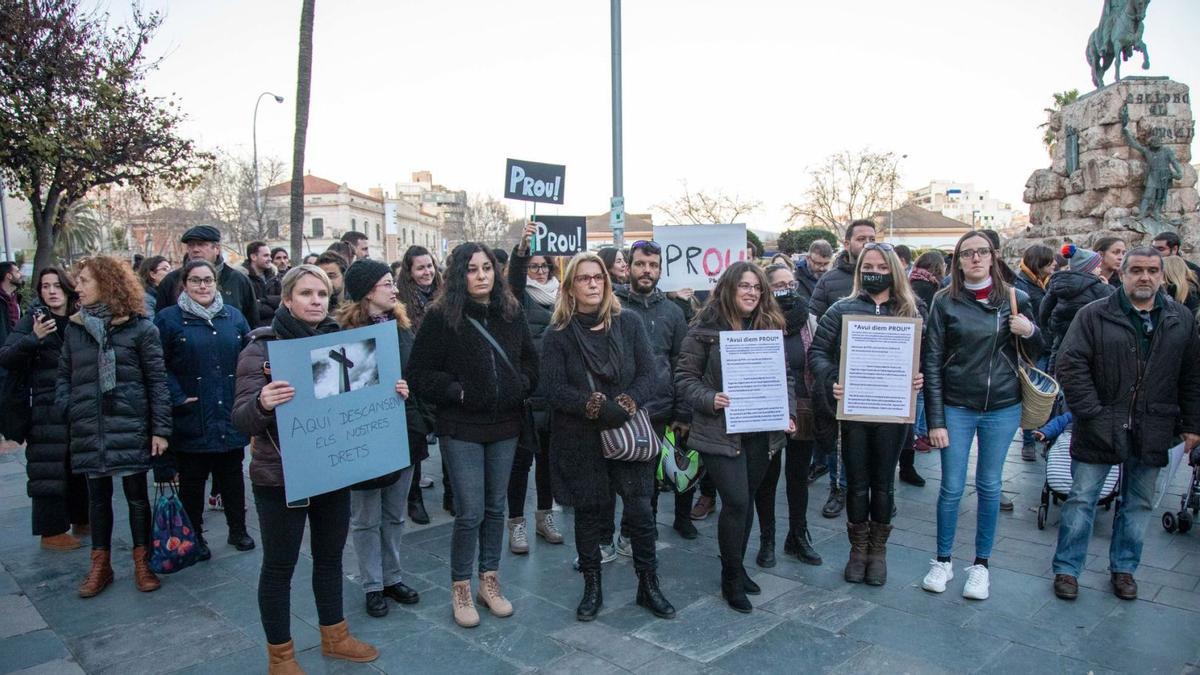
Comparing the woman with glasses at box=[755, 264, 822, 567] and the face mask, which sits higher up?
the face mask

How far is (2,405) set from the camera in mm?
5461

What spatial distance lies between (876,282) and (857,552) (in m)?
1.67

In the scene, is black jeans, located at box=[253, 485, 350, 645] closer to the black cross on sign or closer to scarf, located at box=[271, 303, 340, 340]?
the black cross on sign

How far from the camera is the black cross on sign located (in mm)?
3492

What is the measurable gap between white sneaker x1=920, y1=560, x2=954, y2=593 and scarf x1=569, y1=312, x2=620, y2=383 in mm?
2241

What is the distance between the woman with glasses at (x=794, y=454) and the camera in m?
4.81

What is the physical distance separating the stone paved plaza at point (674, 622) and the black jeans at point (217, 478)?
30cm

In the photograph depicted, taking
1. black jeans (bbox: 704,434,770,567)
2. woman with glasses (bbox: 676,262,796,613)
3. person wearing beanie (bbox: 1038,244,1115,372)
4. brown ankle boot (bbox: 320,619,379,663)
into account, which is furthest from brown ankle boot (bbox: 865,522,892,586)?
person wearing beanie (bbox: 1038,244,1115,372)

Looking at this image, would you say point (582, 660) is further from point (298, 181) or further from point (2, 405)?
point (298, 181)

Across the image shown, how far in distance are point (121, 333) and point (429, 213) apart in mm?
128310

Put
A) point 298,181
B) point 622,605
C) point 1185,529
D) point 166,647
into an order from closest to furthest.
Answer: point 166,647 → point 622,605 → point 1185,529 → point 298,181

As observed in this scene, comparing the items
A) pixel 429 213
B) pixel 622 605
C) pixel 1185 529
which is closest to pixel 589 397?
pixel 622 605

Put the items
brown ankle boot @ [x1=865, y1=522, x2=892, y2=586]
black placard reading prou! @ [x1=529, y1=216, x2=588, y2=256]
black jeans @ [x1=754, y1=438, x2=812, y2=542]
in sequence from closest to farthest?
1. brown ankle boot @ [x1=865, y1=522, x2=892, y2=586]
2. black jeans @ [x1=754, y1=438, x2=812, y2=542]
3. black placard reading prou! @ [x1=529, y1=216, x2=588, y2=256]

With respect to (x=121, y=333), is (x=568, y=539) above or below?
below
